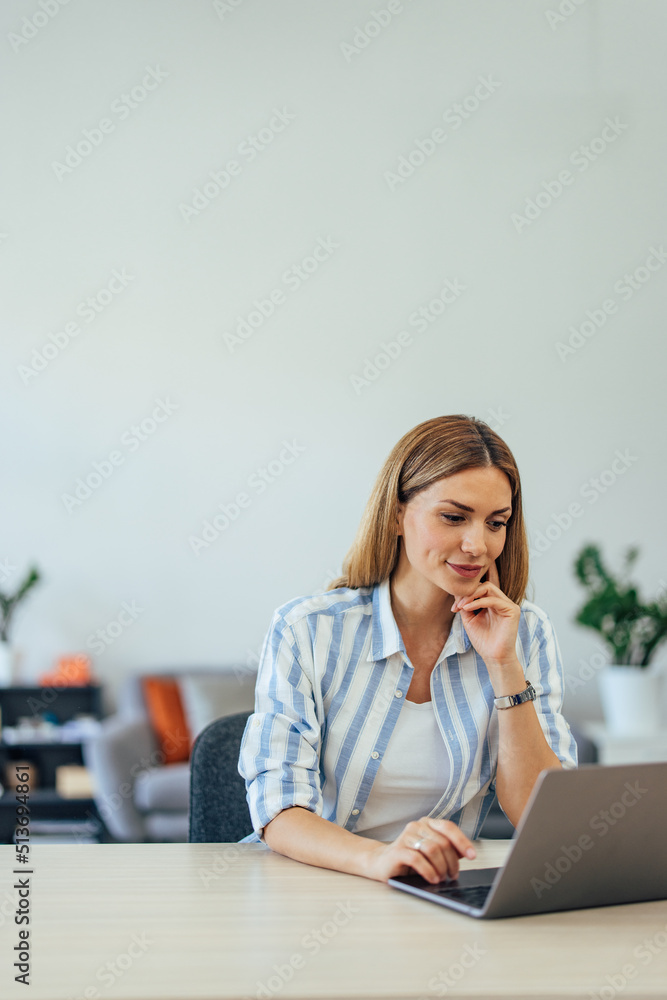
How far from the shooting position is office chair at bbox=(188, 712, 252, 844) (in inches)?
55.3

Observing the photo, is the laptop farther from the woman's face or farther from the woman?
the woman's face

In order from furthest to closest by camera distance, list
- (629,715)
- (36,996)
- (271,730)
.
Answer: (629,715)
(271,730)
(36,996)

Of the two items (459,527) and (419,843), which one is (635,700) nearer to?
(459,527)

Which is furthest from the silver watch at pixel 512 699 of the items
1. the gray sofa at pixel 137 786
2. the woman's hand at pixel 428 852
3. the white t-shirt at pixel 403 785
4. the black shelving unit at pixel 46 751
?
the black shelving unit at pixel 46 751

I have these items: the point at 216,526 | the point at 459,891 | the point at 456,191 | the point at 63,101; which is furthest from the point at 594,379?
the point at 459,891

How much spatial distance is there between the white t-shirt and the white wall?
2957mm

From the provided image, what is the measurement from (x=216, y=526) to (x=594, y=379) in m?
1.88

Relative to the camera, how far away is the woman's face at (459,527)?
148 centimetres

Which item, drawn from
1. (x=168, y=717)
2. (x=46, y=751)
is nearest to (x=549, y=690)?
(x=168, y=717)

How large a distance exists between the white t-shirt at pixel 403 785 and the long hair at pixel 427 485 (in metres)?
0.30

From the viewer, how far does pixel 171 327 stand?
437 centimetres

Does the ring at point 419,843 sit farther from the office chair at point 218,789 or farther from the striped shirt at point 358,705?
the office chair at point 218,789

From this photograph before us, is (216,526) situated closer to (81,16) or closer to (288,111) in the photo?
(288,111)

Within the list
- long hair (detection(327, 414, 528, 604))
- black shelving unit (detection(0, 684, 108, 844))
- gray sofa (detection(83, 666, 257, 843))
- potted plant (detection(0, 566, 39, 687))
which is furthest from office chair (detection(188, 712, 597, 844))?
potted plant (detection(0, 566, 39, 687))
